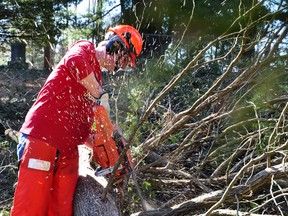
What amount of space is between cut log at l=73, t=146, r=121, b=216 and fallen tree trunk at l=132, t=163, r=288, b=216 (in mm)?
235

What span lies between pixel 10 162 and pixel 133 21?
193 inches

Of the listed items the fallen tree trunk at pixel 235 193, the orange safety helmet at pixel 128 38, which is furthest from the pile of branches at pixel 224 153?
the orange safety helmet at pixel 128 38

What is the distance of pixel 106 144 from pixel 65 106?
1.28ft

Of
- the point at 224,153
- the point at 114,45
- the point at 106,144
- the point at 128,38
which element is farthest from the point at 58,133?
the point at 224,153

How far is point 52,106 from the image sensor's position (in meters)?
2.58

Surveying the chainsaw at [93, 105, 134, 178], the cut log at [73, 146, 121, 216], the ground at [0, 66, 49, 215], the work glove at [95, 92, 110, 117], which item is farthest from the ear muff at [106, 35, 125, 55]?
the ground at [0, 66, 49, 215]

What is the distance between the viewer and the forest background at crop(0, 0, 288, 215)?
249cm

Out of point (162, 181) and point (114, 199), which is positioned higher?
point (114, 199)

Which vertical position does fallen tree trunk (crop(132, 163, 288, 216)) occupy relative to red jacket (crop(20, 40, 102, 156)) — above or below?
below

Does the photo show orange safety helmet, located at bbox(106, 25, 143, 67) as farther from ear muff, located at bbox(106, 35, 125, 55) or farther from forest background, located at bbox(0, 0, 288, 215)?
forest background, located at bbox(0, 0, 288, 215)

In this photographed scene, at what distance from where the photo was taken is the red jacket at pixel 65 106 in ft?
8.34

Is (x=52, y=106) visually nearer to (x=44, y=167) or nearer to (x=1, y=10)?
(x=44, y=167)

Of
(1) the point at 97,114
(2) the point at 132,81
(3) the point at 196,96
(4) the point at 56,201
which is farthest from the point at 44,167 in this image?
(2) the point at 132,81

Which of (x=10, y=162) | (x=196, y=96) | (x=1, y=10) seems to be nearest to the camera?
(x=10, y=162)
